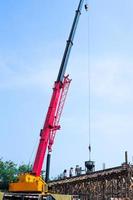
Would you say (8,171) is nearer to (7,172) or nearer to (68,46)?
(7,172)

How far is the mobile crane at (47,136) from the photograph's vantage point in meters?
23.4

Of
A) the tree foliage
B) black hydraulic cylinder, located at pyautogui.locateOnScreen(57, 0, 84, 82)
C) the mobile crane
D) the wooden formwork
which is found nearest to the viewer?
the mobile crane

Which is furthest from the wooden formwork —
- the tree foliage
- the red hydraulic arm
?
the tree foliage

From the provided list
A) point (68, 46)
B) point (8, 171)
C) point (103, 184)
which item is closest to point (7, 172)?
point (8, 171)

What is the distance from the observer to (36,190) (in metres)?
23.1

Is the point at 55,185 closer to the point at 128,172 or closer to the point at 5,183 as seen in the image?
the point at 128,172

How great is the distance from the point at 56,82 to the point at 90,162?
652cm

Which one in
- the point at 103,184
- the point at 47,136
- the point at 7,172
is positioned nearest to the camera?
the point at 47,136

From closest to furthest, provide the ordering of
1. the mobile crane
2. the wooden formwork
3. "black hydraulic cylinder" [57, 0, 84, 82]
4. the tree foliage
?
the mobile crane
"black hydraulic cylinder" [57, 0, 84, 82]
the wooden formwork
the tree foliage

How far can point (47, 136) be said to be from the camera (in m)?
26.3

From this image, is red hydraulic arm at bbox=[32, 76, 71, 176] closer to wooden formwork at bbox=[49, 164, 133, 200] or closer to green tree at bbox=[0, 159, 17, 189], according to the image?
wooden formwork at bbox=[49, 164, 133, 200]

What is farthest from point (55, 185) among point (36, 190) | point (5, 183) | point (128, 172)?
point (5, 183)

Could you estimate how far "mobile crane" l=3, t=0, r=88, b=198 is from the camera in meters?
23.4

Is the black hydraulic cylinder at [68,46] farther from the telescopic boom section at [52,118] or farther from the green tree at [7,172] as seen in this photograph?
the green tree at [7,172]
